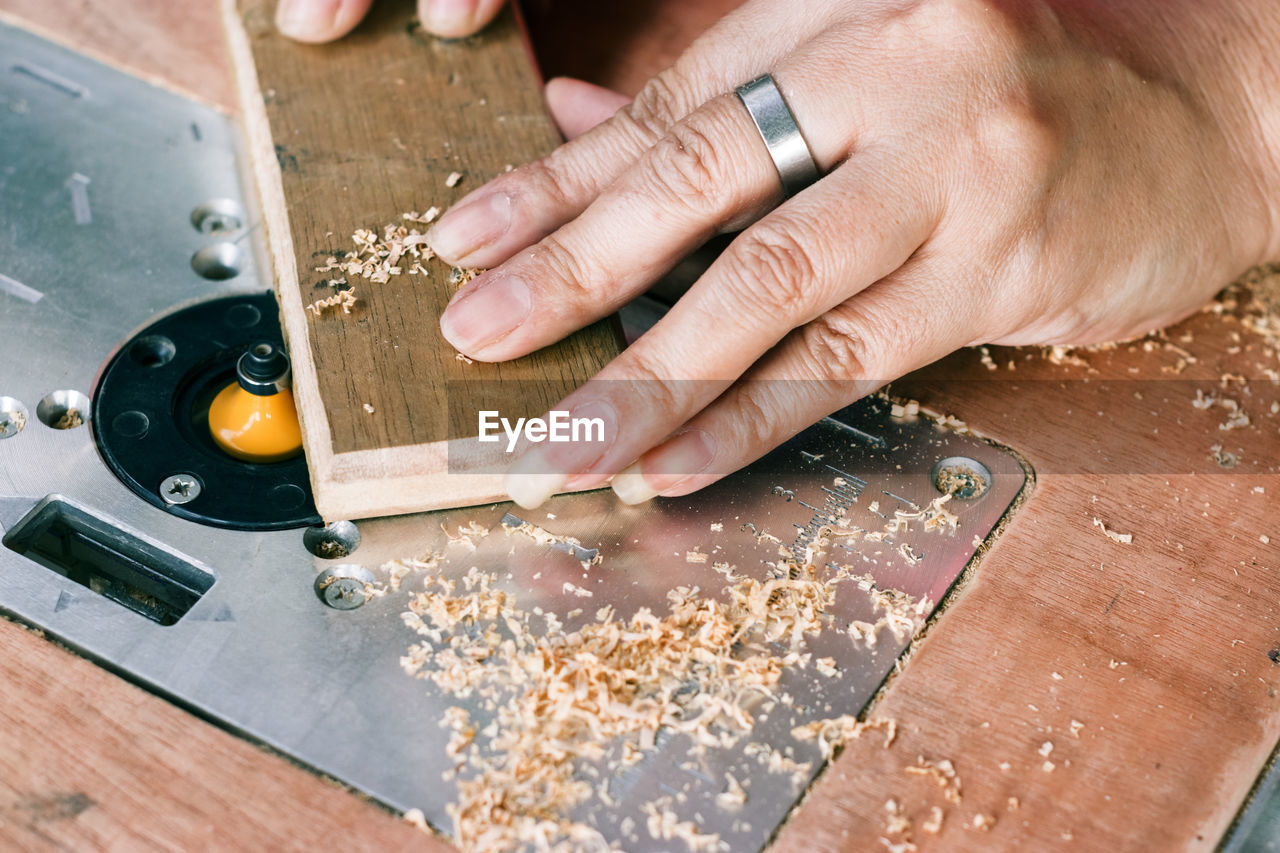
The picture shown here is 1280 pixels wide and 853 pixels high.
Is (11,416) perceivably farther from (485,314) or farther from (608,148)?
(608,148)

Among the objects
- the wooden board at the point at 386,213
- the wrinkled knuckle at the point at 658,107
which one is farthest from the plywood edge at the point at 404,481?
the wrinkled knuckle at the point at 658,107

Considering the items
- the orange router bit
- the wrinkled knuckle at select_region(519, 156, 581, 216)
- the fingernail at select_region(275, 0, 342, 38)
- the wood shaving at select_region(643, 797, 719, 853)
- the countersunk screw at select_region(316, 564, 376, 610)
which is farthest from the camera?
the fingernail at select_region(275, 0, 342, 38)

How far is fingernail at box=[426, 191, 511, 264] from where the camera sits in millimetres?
1097

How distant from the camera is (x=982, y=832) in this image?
2.71ft

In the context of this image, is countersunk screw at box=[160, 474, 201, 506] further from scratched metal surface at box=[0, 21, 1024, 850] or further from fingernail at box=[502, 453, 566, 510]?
fingernail at box=[502, 453, 566, 510]

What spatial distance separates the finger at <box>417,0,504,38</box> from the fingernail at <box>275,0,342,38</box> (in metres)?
0.12

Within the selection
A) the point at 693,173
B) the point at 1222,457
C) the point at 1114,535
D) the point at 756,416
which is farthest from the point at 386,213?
the point at 1222,457

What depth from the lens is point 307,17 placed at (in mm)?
1368

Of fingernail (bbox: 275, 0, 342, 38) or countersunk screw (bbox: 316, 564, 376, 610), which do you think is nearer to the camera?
countersunk screw (bbox: 316, 564, 376, 610)

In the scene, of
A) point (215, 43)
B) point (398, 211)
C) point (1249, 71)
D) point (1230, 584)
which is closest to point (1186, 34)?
point (1249, 71)

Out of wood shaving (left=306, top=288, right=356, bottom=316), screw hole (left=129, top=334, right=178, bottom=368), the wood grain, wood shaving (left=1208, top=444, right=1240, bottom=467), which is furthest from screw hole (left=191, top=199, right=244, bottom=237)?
wood shaving (left=1208, top=444, right=1240, bottom=467)

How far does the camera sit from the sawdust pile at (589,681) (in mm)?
806

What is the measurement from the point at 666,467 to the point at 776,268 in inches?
8.6

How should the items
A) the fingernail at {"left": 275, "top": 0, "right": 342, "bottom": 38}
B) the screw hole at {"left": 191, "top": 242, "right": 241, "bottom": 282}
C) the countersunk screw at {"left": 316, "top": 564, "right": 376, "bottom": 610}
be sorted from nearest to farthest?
the countersunk screw at {"left": 316, "top": 564, "right": 376, "bottom": 610}, the screw hole at {"left": 191, "top": 242, "right": 241, "bottom": 282}, the fingernail at {"left": 275, "top": 0, "right": 342, "bottom": 38}
